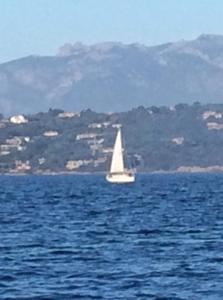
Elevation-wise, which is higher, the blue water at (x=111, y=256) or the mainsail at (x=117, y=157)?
Answer: the mainsail at (x=117, y=157)

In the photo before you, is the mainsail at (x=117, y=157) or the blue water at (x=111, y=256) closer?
the blue water at (x=111, y=256)

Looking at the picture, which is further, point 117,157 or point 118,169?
point 118,169

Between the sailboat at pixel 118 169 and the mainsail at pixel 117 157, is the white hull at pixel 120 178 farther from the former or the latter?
the mainsail at pixel 117 157

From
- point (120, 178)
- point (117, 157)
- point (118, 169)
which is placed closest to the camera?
point (117, 157)

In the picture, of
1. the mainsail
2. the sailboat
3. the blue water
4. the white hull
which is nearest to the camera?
the blue water

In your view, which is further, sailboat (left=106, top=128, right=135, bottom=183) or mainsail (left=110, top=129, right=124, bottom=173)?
sailboat (left=106, top=128, right=135, bottom=183)

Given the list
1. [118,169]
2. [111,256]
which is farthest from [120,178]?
[111,256]

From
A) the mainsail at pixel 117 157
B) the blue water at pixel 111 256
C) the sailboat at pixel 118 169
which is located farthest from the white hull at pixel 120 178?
the blue water at pixel 111 256

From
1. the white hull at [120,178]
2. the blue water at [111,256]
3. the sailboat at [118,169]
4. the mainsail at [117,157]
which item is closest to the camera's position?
the blue water at [111,256]

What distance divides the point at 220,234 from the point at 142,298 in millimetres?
17402

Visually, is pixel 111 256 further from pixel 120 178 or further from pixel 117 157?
pixel 120 178

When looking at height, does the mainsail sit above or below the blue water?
above

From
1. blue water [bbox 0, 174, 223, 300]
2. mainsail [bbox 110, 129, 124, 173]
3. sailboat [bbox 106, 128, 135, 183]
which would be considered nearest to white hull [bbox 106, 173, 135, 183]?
sailboat [bbox 106, 128, 135, 183]

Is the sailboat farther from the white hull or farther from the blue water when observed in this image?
the blue water
